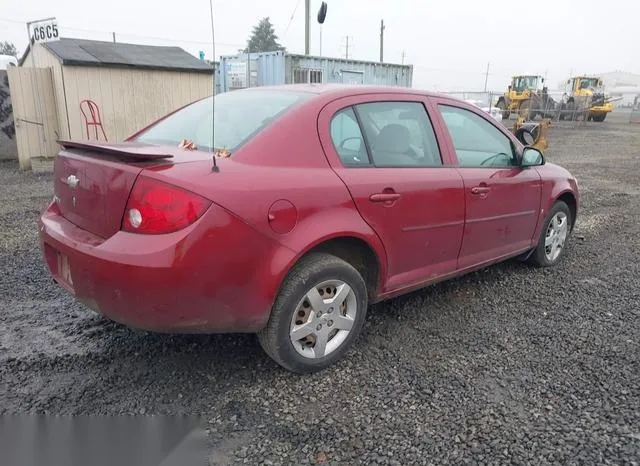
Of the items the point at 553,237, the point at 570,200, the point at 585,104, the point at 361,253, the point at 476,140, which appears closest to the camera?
the point at 361,253

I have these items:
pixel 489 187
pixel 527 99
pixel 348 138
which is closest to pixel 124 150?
pixel 348 138

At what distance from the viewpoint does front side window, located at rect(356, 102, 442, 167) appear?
10.3ft

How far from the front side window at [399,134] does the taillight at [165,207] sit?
3.96 feet

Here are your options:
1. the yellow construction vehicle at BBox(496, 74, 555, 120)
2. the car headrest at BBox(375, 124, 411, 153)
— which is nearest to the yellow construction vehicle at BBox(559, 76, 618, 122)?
the yellow construction vehicle at BBox(496, 74, 555, 120)

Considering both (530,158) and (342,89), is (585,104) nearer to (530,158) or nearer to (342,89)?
(530,158)

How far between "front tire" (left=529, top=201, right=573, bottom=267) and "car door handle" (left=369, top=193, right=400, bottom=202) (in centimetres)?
212

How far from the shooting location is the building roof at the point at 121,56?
9.73 metres

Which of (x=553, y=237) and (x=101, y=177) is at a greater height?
(x=101, y=177)

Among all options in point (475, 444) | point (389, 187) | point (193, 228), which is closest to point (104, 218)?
point (193, 228)

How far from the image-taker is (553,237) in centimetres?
473

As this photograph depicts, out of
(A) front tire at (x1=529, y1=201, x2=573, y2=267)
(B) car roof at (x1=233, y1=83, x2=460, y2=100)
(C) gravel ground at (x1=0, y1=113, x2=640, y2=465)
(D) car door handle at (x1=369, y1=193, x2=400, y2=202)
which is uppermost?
(B) car roof at (x1=233, y1=83, x2=460, y2=100)

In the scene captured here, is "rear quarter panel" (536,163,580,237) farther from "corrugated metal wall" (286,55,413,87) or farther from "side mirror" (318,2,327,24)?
"corrugated metal wall" (286,55,413,87)

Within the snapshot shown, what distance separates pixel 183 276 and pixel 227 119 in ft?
3.82

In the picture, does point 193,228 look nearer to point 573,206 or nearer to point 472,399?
point 472,399
